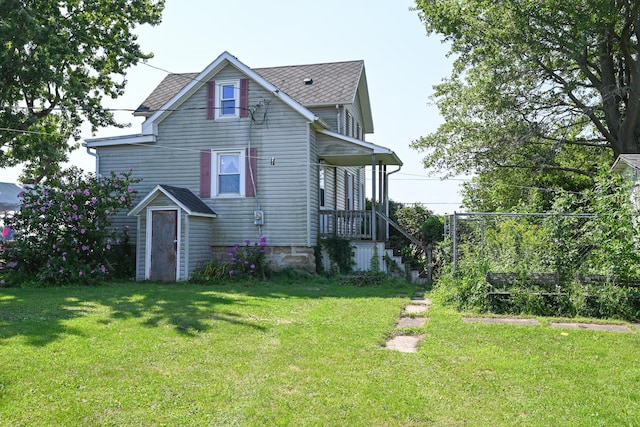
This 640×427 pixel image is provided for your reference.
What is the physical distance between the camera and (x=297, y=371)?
548 cm

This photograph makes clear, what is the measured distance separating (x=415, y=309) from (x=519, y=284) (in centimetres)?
191

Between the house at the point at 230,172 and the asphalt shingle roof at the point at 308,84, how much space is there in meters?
2.24

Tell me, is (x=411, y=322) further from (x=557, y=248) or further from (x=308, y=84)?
(x=308, y=84)

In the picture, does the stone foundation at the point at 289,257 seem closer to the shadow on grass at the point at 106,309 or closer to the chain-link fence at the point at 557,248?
the shadow on grass at the point at 106,309

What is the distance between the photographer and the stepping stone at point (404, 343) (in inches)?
259

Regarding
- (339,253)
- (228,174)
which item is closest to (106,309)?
(228,174)

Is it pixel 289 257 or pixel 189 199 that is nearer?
pixel 189 199

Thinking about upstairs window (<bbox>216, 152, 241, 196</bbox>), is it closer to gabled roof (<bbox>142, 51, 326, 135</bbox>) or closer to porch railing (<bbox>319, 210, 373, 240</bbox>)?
gabled roof (<bbox>142, 51, 326, 135</bbox>)

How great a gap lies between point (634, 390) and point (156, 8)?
22.7 metres

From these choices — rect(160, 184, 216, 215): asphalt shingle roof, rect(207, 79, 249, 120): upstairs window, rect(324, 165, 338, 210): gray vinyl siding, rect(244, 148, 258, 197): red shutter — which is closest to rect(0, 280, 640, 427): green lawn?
rect(160, 184, 216, 215): asphalt shingle roof

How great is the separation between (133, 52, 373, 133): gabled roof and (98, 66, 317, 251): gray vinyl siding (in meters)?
1.90

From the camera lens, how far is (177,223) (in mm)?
14609

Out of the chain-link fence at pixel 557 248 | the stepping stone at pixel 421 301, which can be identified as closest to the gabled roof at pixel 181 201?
the stepping stone at pixel 421 301

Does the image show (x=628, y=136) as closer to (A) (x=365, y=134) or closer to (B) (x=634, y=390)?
(A) (x=365, y=134)
